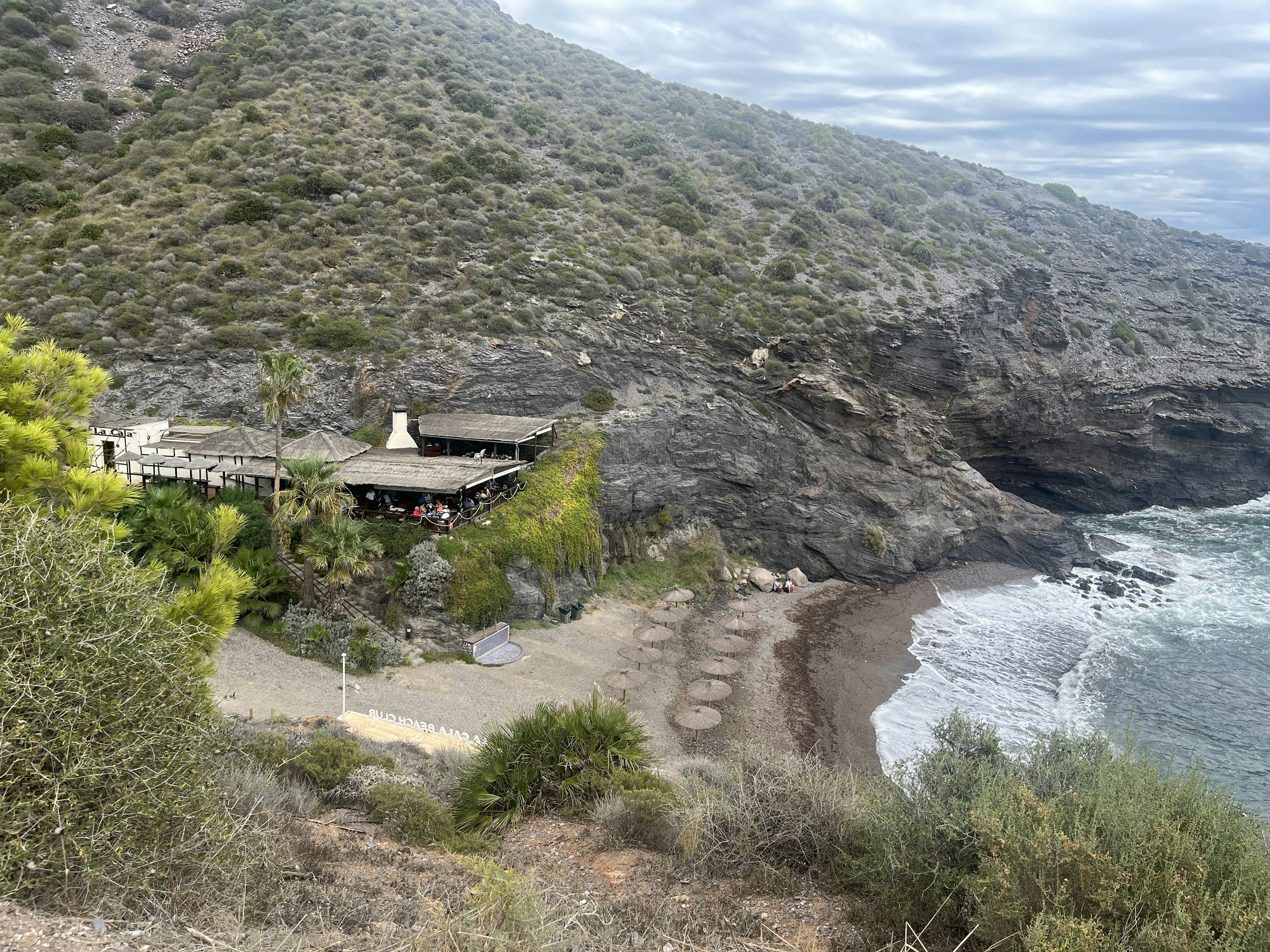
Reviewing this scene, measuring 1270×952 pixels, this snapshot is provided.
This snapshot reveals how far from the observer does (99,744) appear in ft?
19.0

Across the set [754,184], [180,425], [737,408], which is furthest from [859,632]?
[754,184]

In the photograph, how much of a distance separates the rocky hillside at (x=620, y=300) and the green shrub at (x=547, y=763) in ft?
61.1

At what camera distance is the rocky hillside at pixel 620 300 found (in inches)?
1294

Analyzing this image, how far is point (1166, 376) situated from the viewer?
4872 cm

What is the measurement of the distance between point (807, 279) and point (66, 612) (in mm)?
46330

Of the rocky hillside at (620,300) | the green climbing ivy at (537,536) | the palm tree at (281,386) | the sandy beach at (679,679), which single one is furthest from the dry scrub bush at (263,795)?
the rocky hillside at (620,300)

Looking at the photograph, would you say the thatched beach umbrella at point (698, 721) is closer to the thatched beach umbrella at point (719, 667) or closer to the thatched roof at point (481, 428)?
the thatched beach umbrella at point (719, 667)

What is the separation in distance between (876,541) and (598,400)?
15408mm

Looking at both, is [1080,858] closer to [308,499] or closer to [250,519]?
[308,499]

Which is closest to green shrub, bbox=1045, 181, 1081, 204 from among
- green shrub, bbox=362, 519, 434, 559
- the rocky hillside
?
the rocky hillside

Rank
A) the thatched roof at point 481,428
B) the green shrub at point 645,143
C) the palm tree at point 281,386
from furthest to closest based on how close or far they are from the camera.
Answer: the green shrub at point 645,143
the thatched roof at point 481,428
the palm tree at point 281,386

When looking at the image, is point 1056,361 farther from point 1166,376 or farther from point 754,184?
point 754,184

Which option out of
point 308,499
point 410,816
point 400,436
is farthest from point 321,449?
point 410,816

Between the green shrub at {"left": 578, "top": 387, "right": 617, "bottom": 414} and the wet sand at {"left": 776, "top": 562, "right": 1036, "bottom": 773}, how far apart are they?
42.4 feet
